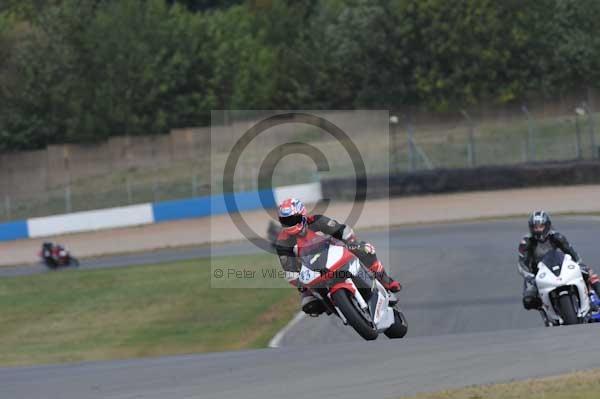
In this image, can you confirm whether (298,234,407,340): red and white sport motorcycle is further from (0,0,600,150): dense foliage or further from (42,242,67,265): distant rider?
(0,0,600,150): dense foliage

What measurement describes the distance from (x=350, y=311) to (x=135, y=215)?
2733 centimetres

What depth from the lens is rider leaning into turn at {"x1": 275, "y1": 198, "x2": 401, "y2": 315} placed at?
10477mm

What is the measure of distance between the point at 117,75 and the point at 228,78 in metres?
5.53

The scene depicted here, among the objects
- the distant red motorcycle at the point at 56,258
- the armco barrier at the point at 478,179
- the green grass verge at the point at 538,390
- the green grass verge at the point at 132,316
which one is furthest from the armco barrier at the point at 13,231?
the green grass verge at the point at 538,390

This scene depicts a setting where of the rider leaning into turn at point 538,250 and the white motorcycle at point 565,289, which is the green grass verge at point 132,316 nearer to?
the rider leaning into turn at point 538,250

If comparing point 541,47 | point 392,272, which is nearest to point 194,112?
point 541,47

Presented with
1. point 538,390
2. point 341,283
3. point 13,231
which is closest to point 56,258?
point 13,231

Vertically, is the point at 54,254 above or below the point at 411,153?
below

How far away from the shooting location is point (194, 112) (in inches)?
2040

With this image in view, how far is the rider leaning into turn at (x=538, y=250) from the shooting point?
11.7 m

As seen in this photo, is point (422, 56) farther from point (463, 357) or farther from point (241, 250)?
point (463, 357)

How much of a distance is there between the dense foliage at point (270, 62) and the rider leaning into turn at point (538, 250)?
37.1 meters

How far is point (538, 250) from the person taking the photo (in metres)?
12.0

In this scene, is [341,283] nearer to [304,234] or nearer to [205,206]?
[304,234]
